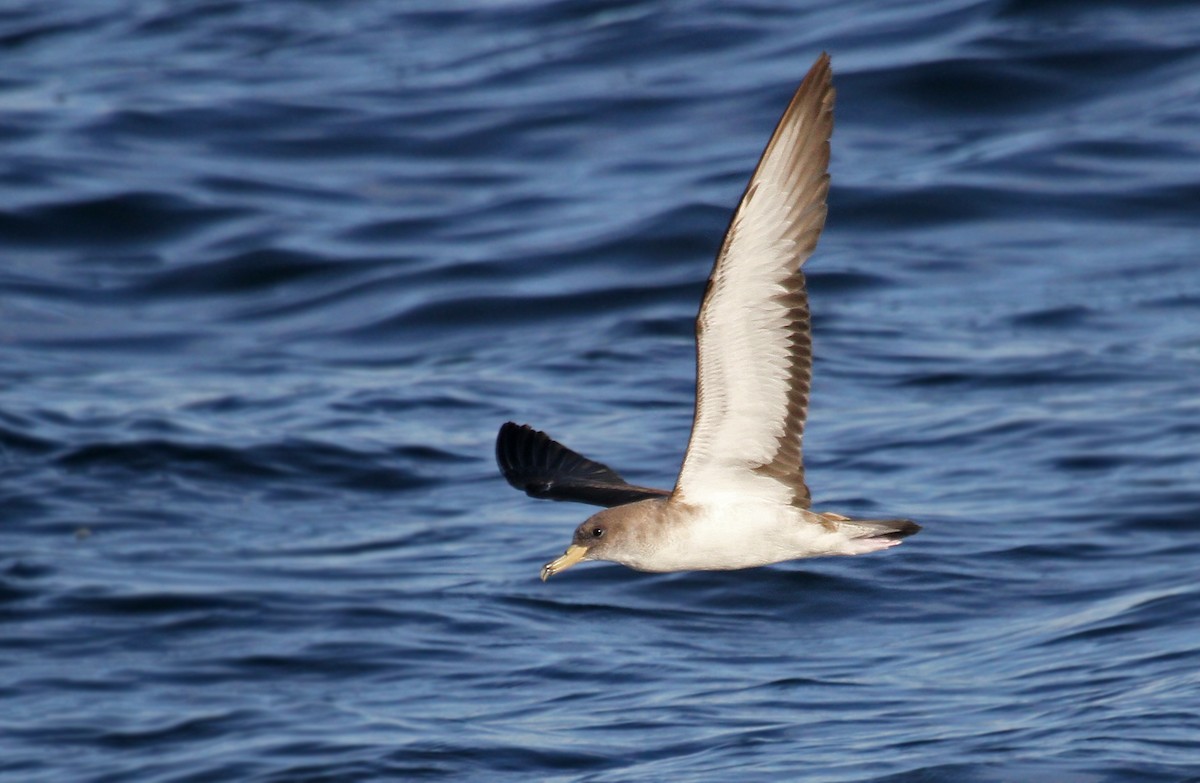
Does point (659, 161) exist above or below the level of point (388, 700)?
above

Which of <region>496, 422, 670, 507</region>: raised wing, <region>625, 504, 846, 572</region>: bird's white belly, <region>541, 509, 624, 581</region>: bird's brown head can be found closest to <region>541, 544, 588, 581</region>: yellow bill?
<region>541, 509, 624, 581</region>: bird's brown head

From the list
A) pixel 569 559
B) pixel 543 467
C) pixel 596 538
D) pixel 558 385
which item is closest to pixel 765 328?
pixel 596 538

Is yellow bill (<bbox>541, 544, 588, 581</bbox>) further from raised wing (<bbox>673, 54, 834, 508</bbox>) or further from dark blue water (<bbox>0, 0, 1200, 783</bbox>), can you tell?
dark blue water (<bbox>0, 0, 1200, 783</bbox>)

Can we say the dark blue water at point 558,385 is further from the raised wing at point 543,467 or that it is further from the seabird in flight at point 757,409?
the seabird in flight at point 757,409

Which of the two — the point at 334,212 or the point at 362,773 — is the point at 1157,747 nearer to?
the point at 362,773

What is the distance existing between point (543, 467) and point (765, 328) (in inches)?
98.9

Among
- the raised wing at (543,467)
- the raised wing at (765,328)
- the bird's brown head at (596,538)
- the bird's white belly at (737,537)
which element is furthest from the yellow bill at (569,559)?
the raised wing at (543,467)

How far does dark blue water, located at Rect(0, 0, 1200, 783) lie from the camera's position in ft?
34.3

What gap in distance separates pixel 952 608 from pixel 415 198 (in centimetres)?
883

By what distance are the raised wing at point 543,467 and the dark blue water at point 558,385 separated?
1744 millimetres

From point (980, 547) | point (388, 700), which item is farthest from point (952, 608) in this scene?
point (388, 700)

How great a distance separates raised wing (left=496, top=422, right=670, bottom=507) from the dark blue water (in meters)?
1.74

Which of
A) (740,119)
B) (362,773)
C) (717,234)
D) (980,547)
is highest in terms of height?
(740,119)

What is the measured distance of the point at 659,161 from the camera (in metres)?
18.3
